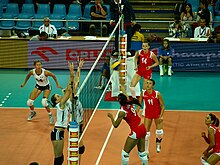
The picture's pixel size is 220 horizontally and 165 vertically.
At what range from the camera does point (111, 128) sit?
1712 centimetres

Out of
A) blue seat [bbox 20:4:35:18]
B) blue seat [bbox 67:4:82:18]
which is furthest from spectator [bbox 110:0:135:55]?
blue seat [bbox 20:4:35:18]

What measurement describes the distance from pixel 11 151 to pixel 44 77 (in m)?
3.02

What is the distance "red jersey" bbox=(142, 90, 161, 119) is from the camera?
14.7 metres

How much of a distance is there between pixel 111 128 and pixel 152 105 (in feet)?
9.05

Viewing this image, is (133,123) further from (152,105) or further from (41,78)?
(41,78)

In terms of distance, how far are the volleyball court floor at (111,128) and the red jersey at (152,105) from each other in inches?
44.2

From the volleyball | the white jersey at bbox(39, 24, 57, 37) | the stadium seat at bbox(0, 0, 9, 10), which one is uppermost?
the stadium seat at bbox(0, 0, 9, 10)

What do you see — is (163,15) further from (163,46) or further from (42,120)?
(42,120)

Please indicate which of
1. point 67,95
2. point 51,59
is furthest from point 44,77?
point 51,59

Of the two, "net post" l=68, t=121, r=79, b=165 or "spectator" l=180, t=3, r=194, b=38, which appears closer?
"net post" l=68, t=121, r=79, b=165

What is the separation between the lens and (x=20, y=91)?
70.0ft

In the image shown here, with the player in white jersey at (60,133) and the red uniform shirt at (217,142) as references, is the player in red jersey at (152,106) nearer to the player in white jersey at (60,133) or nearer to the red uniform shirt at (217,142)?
the red uniform shirt at (217,142)

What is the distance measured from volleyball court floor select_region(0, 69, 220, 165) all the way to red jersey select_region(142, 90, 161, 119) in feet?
3.69

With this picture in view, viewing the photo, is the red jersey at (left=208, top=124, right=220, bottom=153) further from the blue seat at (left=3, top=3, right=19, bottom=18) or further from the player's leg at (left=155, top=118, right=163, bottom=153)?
the blue seat at (left=3, top=3, right=19, bottom=18)
